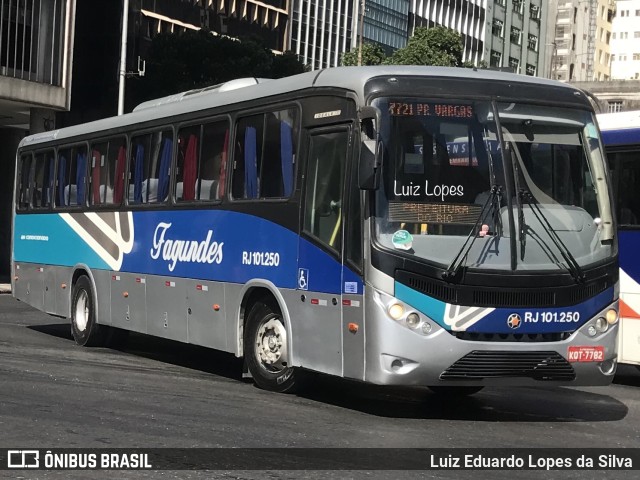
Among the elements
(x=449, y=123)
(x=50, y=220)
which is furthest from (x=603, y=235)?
(x=50, y=220)

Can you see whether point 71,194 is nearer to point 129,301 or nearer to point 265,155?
point 129,301

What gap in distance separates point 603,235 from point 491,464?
11.0 feet

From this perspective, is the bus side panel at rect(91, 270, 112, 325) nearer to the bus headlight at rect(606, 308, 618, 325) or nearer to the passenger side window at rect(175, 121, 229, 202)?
the passenger side window at rect(175, 121, 229, 202)

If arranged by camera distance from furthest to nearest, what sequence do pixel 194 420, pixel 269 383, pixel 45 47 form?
pixel 45 47, pixel 269 383, pixel 194 420

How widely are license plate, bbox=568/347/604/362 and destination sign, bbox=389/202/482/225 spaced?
1443mm

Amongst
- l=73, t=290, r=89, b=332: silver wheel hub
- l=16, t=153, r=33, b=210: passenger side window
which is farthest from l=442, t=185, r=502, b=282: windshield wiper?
l=16, t=153, r=33, b=210: passenger side window

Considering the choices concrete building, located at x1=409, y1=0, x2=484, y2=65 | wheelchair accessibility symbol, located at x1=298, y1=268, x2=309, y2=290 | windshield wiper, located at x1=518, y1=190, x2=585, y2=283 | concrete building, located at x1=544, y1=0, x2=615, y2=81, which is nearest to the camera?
windshield wiper, located at x1=518, y1=190, x2=585, y2=283

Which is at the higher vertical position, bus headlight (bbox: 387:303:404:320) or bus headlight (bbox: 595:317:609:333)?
bus headlight (bbox: 387:303:404:320)

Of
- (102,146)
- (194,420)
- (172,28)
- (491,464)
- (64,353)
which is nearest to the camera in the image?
(491,464)

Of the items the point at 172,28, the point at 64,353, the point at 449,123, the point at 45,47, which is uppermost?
the point at 172,28

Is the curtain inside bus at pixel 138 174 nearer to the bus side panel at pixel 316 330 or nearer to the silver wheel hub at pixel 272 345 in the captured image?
the silver wheel hub at pixel 272 345

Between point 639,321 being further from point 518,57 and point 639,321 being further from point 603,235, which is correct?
point 518,57

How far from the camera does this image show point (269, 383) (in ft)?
44.1

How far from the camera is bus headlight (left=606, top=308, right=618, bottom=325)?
1219 centimetres
